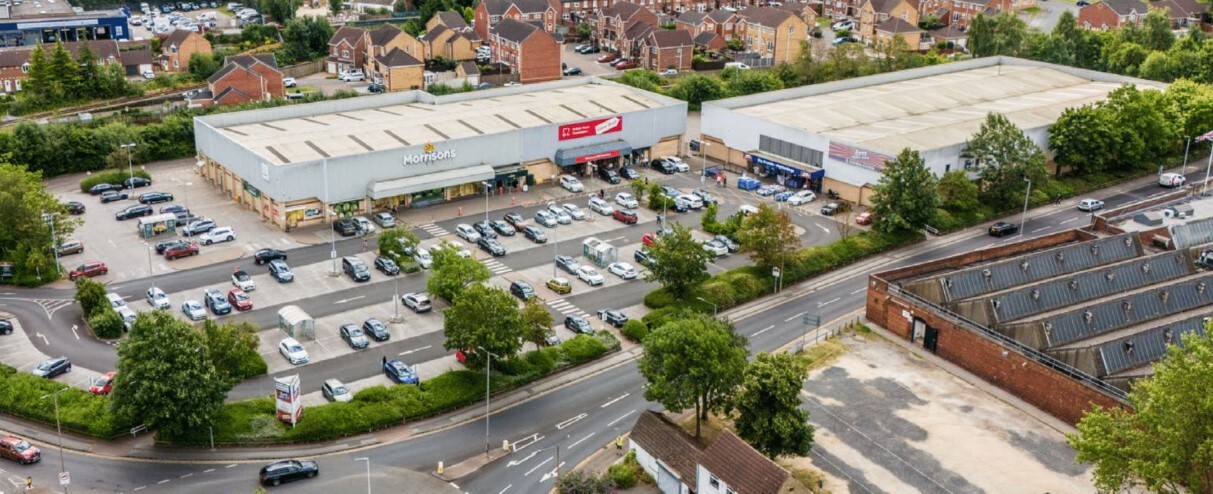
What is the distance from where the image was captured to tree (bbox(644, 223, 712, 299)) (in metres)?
82.2

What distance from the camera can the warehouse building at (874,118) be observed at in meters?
110

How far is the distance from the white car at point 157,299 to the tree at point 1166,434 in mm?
62787

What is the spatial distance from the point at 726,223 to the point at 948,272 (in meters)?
24.1

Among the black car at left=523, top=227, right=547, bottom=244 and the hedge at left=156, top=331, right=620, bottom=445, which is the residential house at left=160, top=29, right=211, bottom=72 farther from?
the hedge at left=156, top=331, right=620, bottom=445

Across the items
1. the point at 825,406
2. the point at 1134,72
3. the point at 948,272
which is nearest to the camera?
the point at 825,406

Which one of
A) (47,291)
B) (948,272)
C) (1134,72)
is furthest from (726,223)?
(1134,72)

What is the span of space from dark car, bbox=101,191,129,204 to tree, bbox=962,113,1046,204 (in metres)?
83.3

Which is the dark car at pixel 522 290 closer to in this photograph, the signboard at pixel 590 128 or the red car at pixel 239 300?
the red car at pixel 239 300

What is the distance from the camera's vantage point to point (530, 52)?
16150cm

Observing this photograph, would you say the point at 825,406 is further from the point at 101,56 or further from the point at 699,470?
the point at 101,56

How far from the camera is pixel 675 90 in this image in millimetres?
146750

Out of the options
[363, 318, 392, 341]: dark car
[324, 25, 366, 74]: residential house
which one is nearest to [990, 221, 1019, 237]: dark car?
[363, 318, 392, 341]: dark car

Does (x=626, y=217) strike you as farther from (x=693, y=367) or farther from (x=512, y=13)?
(x=512, y=13)

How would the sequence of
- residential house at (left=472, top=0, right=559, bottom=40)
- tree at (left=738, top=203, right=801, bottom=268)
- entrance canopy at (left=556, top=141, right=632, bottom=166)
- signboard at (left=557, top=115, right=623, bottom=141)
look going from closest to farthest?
1. tree at (left=738, top=203, right=801, bottom=268)
2. entrance canopy at (left=556, top=141, right=632, bottom=166)
3. signboard at (left=557, top=115, right=623, bottom=141)
4. residential house at (left=472, top=0, right=559, bottom=40)
